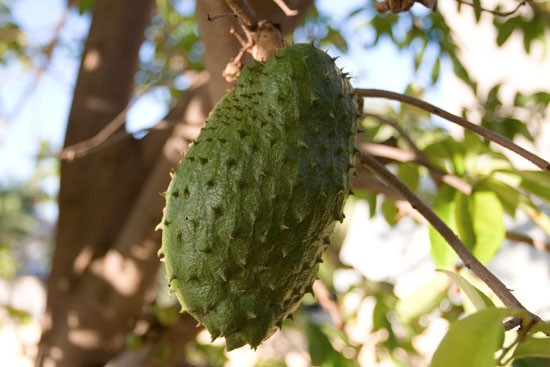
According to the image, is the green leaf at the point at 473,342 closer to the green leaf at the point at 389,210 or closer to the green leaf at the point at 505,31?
the green leaf at the point at 389,210

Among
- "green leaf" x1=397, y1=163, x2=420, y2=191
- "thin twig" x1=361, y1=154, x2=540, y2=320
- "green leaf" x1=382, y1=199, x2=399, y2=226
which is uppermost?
"thin twig" x1=361, y1=154, x2=540, y2=320

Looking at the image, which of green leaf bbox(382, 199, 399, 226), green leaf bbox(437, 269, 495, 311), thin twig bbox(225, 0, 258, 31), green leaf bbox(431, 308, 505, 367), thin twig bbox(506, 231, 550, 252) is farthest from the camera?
green leaf bbox(382, 199, 399, 226)

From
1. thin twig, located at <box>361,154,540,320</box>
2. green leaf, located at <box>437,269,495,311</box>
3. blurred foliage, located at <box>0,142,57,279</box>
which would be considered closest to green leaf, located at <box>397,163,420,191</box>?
thin twig, located at <box>361,154,540,320</box>

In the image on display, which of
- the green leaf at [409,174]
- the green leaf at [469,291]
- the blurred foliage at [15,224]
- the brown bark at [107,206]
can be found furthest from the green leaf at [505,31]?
the blurred foliage at [15,224]

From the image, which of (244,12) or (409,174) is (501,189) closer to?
(409,174)

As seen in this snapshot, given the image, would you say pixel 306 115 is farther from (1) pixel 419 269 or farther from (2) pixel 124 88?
(1) pixel 419 269

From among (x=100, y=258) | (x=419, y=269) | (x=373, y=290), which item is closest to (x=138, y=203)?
(x=100, y=258)

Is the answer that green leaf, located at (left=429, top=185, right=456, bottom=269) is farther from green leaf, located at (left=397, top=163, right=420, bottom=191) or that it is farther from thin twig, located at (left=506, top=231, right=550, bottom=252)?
thin twig, located at (left=506, top=231, right=550, bottom=252)
